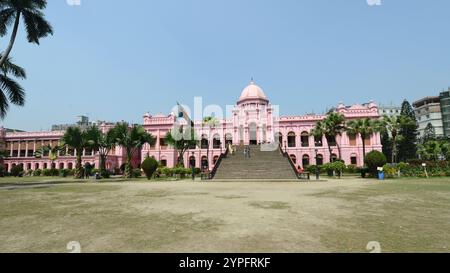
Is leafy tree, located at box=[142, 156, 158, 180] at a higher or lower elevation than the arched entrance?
lower

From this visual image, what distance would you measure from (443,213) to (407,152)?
198ft

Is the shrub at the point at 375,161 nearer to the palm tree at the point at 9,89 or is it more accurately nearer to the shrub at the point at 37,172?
the palm tree at the point at 9,89

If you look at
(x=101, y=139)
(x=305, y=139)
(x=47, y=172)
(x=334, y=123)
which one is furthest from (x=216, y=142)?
(x=47, y=172)

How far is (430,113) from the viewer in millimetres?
82188

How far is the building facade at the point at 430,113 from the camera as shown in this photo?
80062 millimetres

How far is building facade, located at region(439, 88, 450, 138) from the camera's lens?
77.2 m

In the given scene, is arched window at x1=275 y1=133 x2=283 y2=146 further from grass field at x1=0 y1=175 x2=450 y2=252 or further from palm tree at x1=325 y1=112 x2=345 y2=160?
grass field at x1=0 y1=175 x2=450 y2=252

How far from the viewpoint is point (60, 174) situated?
45.8 meters

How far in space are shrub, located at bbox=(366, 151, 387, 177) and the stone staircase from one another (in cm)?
805

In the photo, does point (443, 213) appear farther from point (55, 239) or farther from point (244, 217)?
point (55, 239)

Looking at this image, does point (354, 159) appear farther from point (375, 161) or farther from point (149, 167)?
point (149, 167)

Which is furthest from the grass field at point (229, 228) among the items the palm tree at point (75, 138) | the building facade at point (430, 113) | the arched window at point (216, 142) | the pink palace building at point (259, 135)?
the building facade at point (430, 113)

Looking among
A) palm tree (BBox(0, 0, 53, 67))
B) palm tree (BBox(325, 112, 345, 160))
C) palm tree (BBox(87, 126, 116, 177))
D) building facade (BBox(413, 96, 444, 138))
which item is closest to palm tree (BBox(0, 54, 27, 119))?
palm tree (BBox(0, 0, 53, 67))

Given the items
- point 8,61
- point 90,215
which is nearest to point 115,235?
point 90,215
